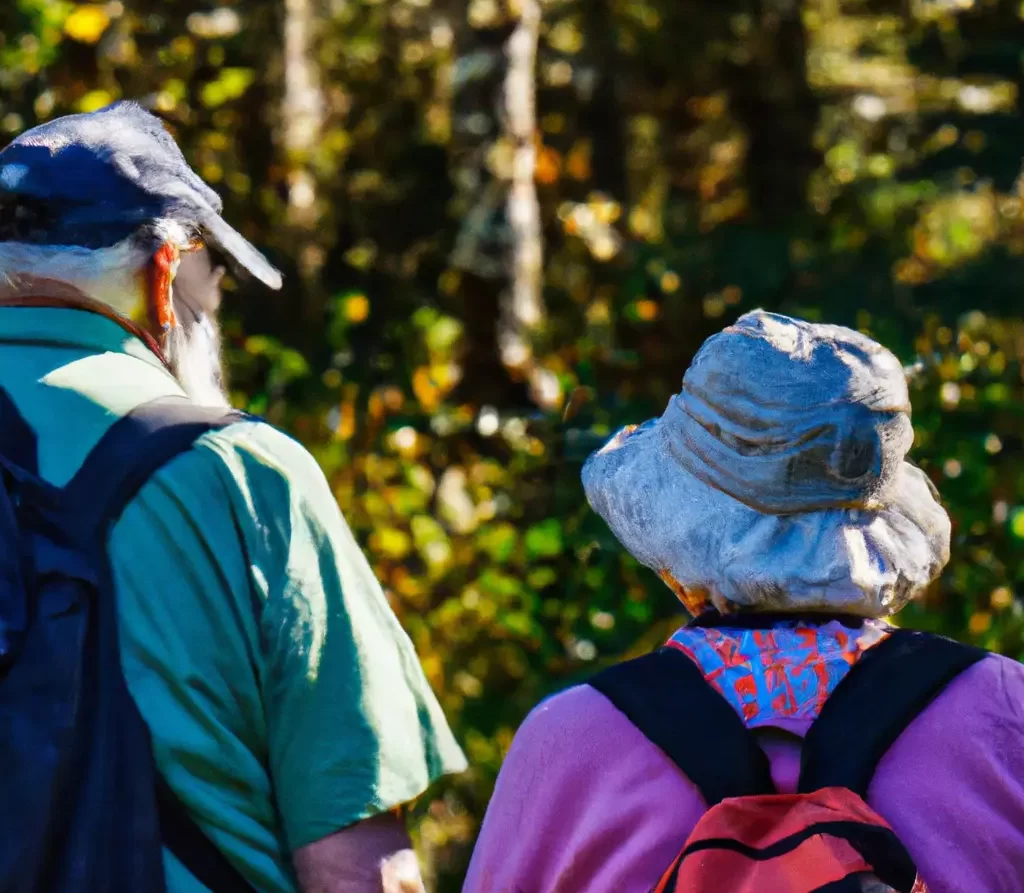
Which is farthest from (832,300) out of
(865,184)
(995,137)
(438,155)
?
(865,184)

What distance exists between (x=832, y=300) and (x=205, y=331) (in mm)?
3950

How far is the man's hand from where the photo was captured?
210cm

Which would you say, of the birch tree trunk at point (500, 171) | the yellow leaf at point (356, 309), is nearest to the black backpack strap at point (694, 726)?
the yellow leaf at point (356, 309)

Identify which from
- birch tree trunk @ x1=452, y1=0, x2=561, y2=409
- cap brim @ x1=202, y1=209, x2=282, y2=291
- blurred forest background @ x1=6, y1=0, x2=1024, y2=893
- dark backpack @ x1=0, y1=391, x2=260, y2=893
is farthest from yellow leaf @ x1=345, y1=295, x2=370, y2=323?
dark backpack @ x1=0, y1=391, x2=260, y2=893

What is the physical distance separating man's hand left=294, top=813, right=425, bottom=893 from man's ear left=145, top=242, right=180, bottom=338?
75 cm

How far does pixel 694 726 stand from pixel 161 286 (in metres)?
1.00

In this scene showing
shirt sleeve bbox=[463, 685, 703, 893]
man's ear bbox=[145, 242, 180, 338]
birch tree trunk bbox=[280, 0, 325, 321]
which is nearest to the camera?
shirt sleeve bbox=[463, 685, 703, 893]

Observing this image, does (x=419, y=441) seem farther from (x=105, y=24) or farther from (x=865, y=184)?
(x=865, y=184)

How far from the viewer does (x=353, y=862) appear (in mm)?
2107

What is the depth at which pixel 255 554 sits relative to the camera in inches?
82.9

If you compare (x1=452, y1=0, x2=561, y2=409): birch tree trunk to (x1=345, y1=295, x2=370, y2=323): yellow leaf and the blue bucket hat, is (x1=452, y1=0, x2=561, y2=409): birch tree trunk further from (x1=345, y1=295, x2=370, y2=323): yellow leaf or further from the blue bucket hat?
the blue bucket hat

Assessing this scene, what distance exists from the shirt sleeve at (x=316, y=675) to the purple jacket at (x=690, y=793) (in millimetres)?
300

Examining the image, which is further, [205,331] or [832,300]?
[832,300]

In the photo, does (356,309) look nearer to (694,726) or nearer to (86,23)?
(86,23)
